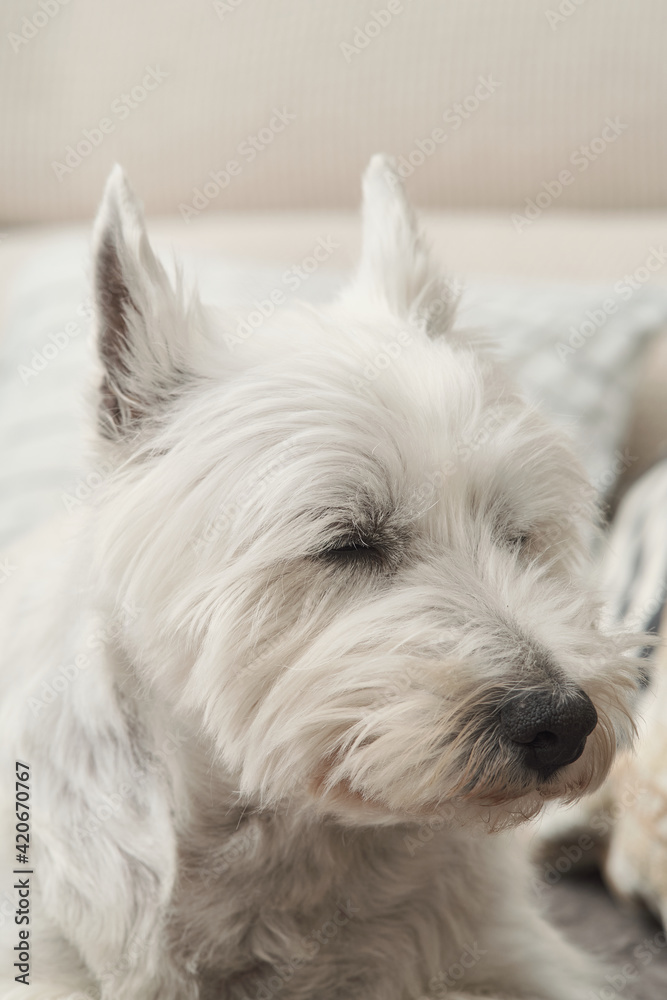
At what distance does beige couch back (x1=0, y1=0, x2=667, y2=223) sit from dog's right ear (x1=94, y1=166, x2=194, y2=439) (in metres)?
1.65

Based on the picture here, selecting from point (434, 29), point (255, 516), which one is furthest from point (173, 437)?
point (434, 29)

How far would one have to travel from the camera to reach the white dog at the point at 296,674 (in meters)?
0.84

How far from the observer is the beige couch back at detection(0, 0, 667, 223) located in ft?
7.66

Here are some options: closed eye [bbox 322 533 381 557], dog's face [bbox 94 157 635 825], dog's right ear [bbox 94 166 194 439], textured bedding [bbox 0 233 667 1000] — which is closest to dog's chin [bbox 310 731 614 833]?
dog's face [bbox 94 157 635 825]

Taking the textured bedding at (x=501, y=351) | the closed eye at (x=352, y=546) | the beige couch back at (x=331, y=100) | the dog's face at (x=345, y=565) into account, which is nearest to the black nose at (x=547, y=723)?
the dog's face at (x=345, y=565)

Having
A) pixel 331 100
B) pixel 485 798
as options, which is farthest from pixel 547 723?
pixel 331 100

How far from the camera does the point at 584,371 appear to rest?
1.79 m

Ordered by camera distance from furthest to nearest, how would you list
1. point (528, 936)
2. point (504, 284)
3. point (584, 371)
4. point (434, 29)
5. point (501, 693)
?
point (434, 29) → point (504, 284) → point (584, 371) → point (528, 936) → point (501, 693)

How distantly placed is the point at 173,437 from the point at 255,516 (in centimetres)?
16

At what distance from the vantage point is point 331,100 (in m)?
2.47

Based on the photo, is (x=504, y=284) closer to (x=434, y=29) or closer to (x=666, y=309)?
(x=666, y=309)

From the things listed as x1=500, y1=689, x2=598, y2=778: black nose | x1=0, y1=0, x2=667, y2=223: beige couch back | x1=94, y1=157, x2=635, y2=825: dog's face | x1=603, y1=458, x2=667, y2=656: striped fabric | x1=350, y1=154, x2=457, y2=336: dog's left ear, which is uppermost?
x1=0, y1=0, x2=667, y2=223: beige couch back

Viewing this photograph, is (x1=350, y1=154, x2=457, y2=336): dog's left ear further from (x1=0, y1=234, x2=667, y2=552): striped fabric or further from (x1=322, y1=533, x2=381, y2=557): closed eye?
(x1=0, y1=234, x2=667, y2=552): striped fabric

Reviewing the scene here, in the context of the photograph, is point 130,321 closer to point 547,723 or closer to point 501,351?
point 547,723
